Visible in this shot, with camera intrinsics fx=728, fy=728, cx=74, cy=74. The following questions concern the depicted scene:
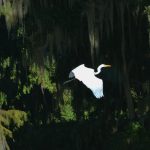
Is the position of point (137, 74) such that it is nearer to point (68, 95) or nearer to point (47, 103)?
point (68, 95)

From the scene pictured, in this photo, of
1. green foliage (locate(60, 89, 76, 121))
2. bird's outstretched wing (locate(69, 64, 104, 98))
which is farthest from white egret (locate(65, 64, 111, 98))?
green foliage (locate(60, 89, 76, 121))

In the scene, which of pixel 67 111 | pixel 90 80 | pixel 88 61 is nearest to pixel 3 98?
pixel 67 111

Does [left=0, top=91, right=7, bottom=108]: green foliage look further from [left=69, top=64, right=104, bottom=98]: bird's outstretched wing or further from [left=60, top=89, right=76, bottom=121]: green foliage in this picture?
[left=69, top=64, right=104, bottom=98]: bird's outstretched wing

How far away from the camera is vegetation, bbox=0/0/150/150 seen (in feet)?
62.3

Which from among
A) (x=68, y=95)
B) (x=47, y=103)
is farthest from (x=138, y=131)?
(x=47, y=103)

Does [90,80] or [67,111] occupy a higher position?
[67,111]

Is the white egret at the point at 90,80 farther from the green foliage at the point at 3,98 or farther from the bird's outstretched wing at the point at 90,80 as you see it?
the green foliage at the point at 3,98

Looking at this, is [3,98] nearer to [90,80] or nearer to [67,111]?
[67,111]

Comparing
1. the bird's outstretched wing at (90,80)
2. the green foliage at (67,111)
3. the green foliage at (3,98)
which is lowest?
the bird's outstretched wing at (90,80)

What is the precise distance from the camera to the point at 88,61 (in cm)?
2073

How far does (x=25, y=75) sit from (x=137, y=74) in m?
5.34

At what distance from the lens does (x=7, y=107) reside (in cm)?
2469

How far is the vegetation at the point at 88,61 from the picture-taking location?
1900 centimetres

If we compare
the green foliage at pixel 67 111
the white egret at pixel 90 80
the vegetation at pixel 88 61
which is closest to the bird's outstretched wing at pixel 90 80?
the white egret at pixel 90 80
